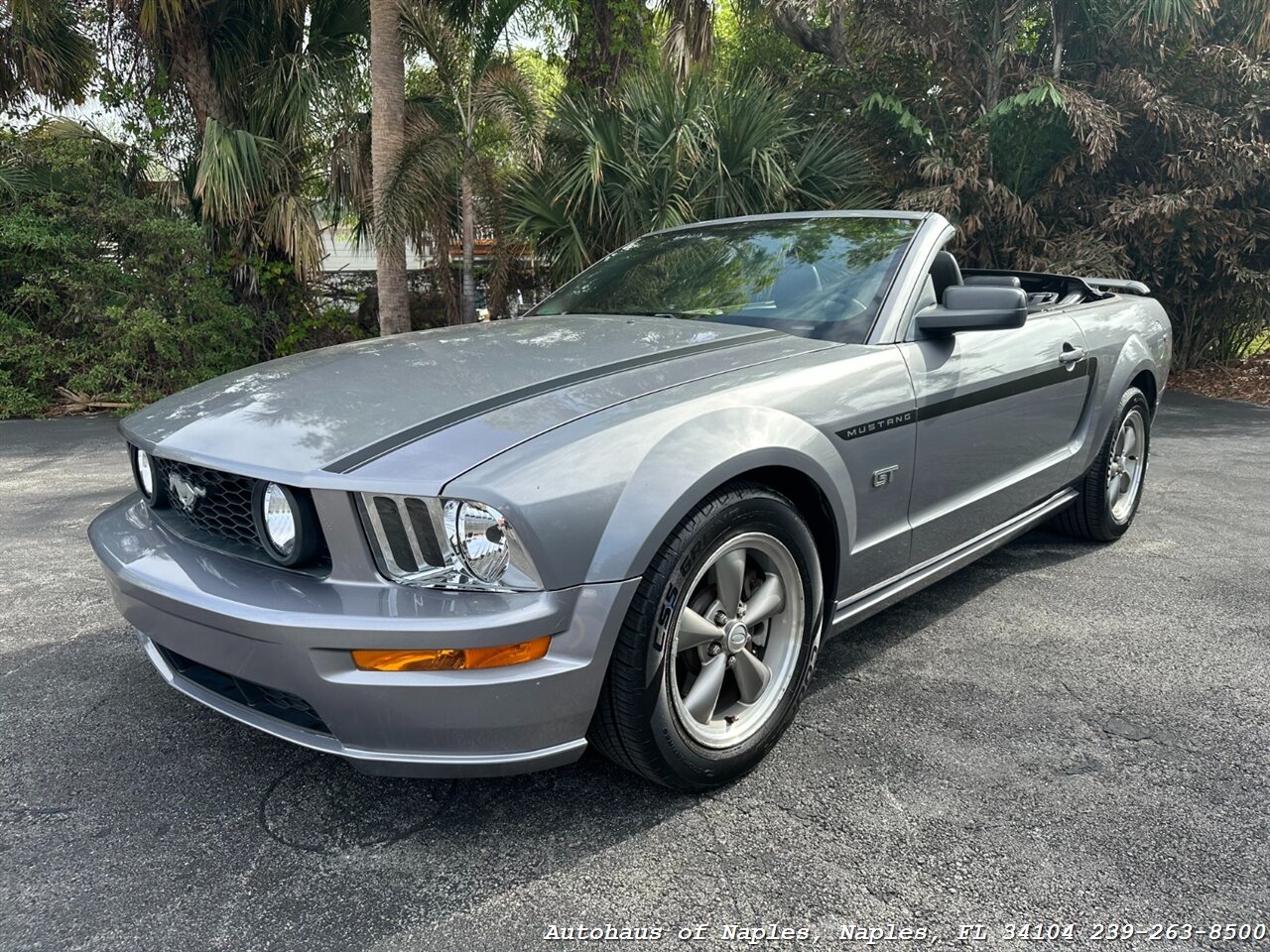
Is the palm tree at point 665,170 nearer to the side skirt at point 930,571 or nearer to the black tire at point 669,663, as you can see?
the side skirt at point 930,571

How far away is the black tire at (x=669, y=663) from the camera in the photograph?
2.04 metres

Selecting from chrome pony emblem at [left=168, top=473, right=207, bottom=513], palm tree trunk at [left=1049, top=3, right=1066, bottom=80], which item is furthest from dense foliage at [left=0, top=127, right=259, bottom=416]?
palm tree trunk at [left=1049, top=3, right=1066, bottom=80]

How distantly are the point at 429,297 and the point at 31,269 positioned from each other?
400 centimetres

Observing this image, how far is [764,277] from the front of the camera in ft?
10.7

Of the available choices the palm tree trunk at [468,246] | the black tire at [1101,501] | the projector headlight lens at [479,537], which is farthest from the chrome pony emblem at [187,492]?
the palm tree trunk at [468,246]

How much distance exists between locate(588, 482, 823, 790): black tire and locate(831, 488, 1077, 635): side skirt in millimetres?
454

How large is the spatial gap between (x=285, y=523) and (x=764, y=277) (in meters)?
1.88

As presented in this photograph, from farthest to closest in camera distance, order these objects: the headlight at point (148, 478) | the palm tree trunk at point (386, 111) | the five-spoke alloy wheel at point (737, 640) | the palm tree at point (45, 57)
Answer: the palm tree at point (45, 57) < the palm tree trunk at point (386, 111) < the headlight at point (148, 478) < the five-spoke alloy wheel at point (737, 640)

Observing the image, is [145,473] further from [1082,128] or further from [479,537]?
[1082,128]

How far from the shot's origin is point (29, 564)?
414 cm

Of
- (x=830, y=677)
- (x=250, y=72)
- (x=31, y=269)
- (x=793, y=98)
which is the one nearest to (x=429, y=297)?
(x=250, y=72)

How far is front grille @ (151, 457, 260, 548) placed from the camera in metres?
2.19

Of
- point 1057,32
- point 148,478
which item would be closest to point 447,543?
point 148,478

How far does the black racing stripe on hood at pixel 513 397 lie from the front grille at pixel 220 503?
30cm
